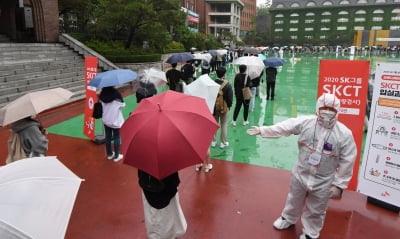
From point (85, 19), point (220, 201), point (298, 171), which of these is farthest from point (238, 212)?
point (85, 19)

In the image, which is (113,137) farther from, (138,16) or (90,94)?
(138,16)

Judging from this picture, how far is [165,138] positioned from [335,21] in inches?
2616

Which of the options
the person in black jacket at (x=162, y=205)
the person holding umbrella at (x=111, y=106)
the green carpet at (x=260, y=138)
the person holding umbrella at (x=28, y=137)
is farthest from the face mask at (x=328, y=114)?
the person holding umbrella at (x=111, y=106)

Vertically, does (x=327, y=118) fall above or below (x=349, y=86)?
below

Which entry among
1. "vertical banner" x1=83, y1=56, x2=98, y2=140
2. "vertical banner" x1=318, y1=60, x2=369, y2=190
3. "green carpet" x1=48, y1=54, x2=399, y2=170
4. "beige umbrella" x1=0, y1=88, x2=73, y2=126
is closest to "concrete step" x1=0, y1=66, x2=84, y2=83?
"green carpet" x1=48, y1=54, x2=399, y2=170

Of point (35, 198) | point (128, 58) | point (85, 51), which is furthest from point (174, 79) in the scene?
point (128, 58)

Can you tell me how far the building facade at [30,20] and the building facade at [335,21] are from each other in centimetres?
5125

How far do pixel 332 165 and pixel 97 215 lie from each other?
2.80m

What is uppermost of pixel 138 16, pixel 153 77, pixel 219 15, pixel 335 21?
pixel 219 15

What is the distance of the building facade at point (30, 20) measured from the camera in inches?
553

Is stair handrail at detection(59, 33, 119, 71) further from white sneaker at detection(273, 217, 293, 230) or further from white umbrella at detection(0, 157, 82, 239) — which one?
white umbrella at detection(0, 157, 82, 239)

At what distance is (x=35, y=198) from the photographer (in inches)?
54.9

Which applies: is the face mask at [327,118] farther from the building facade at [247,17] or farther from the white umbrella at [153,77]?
the building facade at [247,17]

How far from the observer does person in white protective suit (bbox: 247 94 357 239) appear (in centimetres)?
267
